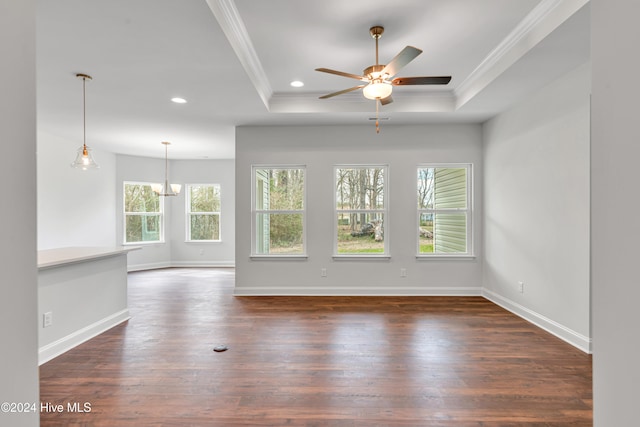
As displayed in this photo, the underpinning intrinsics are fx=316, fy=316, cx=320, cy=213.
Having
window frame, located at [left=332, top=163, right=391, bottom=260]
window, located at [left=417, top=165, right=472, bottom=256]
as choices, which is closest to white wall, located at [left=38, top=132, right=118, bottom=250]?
window frame, located at [left=332, top=163, right=391, bottom=260]

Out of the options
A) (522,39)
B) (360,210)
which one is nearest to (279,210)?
A: (360,210)

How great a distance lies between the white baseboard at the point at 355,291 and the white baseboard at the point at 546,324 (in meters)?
0.47

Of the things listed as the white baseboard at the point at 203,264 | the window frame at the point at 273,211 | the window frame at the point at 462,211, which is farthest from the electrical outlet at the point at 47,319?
the white baseboard at the point at 203,264

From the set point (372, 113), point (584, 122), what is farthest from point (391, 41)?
point (584, 122)

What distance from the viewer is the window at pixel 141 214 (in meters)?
7.43

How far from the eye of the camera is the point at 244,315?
401 cm

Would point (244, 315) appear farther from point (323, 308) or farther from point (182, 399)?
point (182, 399)

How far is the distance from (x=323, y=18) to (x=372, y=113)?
1.89 m

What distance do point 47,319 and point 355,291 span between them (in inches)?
145

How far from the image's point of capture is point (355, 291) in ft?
16.3

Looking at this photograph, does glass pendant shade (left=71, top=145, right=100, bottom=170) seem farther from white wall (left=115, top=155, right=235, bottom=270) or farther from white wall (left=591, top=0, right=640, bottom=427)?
white wall (left=115, top=155, right=235, bottom=270)

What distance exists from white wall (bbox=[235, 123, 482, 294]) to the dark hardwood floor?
86 centimetres

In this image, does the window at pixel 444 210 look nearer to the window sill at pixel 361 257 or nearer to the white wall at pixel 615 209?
the window sill at pixel 361 257

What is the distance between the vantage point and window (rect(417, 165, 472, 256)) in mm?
5016
